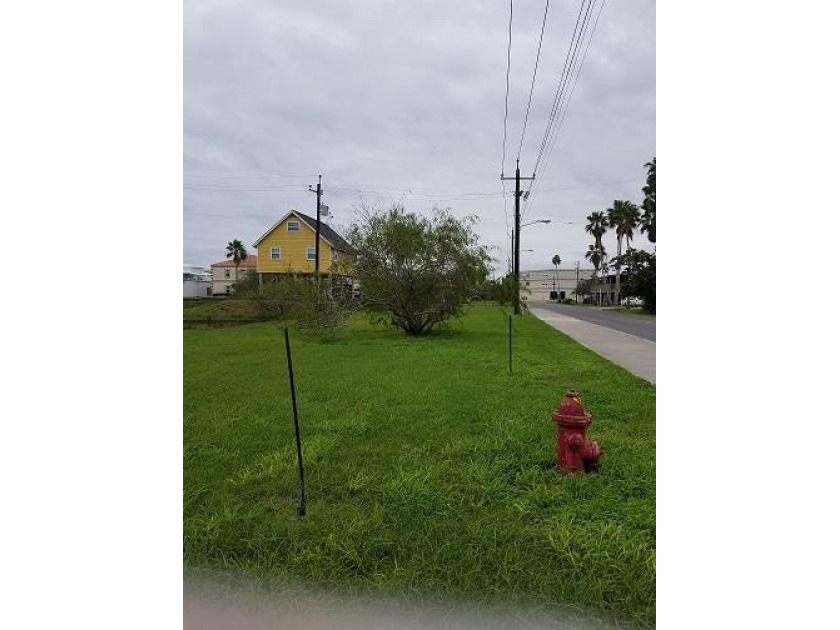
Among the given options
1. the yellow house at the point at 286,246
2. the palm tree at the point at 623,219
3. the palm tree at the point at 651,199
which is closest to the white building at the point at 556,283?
the palm tree at the point at 623,219

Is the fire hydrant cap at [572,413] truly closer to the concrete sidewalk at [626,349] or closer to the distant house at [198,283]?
the distant house at [198,283]

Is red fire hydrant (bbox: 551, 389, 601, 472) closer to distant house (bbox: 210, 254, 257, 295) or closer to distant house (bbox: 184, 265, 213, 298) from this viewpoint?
distant house (bbox: 184, 265, 213, 298)

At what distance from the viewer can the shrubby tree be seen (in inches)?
426

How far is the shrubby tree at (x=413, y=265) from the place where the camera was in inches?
426

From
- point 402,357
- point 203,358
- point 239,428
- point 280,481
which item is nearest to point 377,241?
point 402,357

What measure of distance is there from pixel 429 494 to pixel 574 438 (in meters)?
0.84

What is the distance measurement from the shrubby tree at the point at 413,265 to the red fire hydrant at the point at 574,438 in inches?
333

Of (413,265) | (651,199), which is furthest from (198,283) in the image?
(651,199)

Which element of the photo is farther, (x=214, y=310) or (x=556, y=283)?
(x=556, y=283)

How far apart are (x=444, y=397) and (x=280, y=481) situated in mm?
2291

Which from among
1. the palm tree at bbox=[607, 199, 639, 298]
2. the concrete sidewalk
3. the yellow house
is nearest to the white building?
the palm tree at bbox=[607, 199, 639, 298]

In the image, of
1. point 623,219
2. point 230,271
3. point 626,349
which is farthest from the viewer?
point 623,219

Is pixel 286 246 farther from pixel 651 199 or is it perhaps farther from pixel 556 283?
pixel 556 283

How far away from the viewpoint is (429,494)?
2.36m
